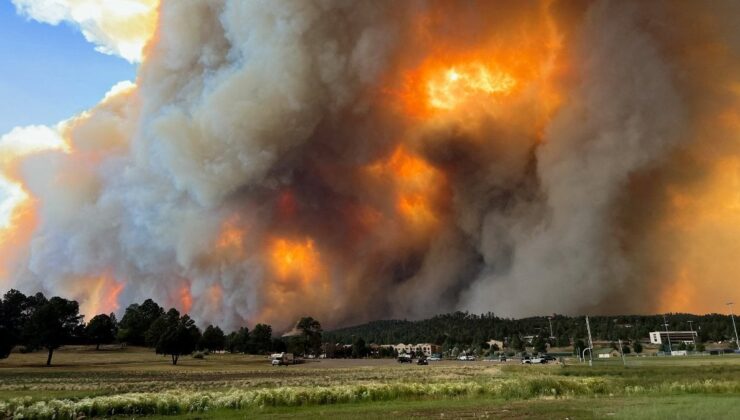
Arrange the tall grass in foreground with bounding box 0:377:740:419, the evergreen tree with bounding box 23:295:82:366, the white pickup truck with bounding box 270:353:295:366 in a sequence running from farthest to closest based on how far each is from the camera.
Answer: the white pickup truck with bounding box 270:353:295:366, the evergreen tree with bounding box 23:295:82:366, the tall grass in foreground with bounding box 0:377:740:419

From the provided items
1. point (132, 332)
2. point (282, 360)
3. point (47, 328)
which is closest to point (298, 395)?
point (282, 360)

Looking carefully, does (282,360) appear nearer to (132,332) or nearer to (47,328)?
(47,328)

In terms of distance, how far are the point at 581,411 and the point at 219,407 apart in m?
18.9

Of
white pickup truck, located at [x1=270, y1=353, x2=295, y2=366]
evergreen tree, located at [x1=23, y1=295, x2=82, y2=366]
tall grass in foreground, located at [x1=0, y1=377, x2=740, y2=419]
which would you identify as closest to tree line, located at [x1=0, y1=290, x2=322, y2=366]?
evergreen tree, located at [x1=23, y1=295, x2=82, y2=366]

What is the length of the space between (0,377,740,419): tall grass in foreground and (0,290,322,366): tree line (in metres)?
69.6

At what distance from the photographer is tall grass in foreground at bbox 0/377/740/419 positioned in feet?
86.5

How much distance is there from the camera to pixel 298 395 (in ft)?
102

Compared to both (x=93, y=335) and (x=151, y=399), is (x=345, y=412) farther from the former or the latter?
(x=93, y=335)

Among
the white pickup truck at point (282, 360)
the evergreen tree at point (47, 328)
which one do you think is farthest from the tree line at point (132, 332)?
the white pickup truck at point (282, 360)

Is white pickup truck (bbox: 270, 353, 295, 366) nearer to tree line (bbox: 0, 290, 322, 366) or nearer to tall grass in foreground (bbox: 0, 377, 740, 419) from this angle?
tree line (bbox: 0, 290, 322, 366)

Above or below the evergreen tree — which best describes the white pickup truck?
below

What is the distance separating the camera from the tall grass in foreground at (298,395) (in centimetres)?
2636

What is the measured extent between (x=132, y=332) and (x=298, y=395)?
145094 millimetres

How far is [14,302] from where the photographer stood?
143000 mm
